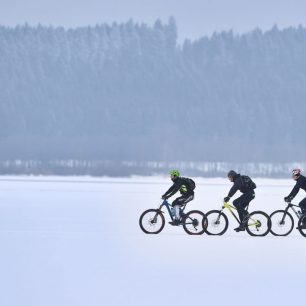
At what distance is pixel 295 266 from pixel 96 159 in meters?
174

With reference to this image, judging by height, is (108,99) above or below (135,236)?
above

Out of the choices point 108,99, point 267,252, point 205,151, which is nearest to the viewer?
point 267,252

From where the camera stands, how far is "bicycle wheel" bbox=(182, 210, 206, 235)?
1736 cm

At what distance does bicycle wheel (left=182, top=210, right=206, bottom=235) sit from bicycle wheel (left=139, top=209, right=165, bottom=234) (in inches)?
20.9

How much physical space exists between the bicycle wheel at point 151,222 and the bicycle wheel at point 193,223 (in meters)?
0.53

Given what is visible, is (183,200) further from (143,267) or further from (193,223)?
(143,267)

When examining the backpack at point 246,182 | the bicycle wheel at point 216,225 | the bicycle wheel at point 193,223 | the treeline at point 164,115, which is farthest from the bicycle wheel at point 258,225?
the treeline at point 164,115

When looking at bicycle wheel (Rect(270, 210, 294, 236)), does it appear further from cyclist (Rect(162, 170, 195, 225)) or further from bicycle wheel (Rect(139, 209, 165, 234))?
bicycle wheel (Rect(139, 209, 165, 234))

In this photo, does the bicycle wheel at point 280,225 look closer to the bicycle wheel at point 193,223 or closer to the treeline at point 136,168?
the bicycle wheel at point 193,223

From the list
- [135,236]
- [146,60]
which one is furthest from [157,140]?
[135,236]

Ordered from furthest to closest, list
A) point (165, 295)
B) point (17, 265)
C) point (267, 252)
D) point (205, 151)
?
point (205, 151)
point (267, 252)
point (17, 265)
point (165, 295)

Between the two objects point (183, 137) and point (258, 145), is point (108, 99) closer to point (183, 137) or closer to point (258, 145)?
point (183, 137)

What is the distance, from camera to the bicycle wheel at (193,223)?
1736 cm

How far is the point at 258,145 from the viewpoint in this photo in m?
184
